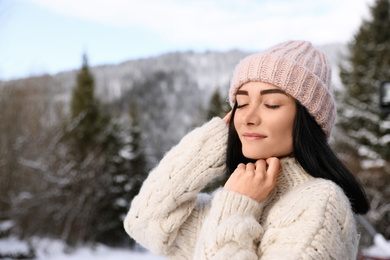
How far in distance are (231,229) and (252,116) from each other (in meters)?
0.42

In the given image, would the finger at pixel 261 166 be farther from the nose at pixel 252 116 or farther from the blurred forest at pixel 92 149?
the blurred forest at pixel 92 149

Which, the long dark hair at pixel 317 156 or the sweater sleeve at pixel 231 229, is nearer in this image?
the sweater sleeve at pixel 231 229

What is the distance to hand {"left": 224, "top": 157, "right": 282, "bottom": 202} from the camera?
4.56 feet

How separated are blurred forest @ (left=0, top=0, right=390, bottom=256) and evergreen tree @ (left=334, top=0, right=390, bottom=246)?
39 mm

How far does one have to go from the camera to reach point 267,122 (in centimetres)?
147

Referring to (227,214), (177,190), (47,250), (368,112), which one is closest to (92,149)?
(47,250)

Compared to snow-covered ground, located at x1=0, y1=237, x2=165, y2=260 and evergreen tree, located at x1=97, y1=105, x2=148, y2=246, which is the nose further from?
evergreen tree, located at x1=97, y1=105, x2=148, y2=246

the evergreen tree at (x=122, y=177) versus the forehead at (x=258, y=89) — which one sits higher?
the forehead at (x=258, y=89)

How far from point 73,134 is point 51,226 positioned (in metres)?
5.40

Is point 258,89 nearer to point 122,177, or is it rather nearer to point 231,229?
point 231,229

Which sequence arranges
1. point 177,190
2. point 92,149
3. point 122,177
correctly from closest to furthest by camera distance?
point 177,190 → point 92,149 → point 122,177

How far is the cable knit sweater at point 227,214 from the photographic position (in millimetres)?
1217

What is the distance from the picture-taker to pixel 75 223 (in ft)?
59.3

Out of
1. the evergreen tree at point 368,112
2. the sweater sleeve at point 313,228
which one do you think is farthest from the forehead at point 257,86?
the evergreen tree at point 368,112
